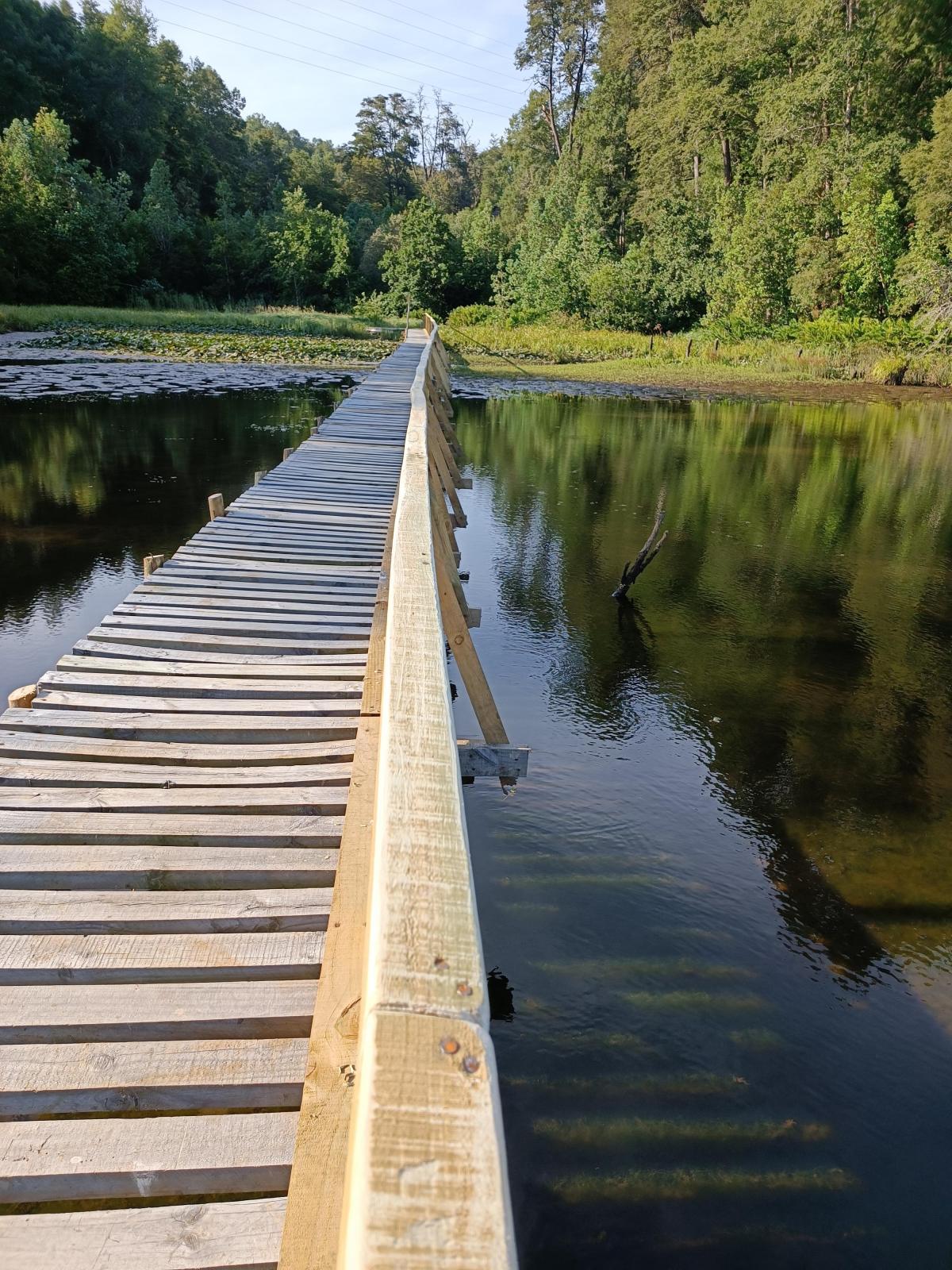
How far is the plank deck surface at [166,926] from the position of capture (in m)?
1.86

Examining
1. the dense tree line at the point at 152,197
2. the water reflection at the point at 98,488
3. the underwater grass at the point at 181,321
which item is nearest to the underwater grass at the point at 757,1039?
the water reflection at the point at 98,488

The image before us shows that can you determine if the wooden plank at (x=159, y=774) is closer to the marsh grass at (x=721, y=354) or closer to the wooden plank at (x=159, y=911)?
the wooden plank at (x=159, y=911)

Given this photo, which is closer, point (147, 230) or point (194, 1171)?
point (194, 1171)

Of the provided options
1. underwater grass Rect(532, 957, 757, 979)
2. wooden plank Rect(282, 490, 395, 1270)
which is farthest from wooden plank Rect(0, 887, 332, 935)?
underwater grass Rect(532, 957, 757, 979)

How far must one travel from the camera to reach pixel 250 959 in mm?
2439

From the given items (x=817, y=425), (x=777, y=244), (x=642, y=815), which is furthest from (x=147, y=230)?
(x=642, y=815)

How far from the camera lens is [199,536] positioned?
283 inches

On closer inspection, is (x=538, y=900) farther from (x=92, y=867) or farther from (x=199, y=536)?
(x=199, y=536)

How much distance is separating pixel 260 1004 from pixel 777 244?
139ft

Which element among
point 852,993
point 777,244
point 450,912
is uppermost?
point 777,244

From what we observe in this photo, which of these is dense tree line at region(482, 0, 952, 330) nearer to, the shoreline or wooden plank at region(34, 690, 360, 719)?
the shoreline

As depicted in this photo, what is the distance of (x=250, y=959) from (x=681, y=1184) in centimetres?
217

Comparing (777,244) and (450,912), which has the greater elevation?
(777,244)

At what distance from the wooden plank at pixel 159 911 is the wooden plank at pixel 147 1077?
437mm
